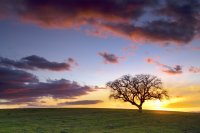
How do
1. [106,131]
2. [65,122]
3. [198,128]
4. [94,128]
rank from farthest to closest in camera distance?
1. [65,122]
2. [198,128]
3. [94,128]
4. [106,131]

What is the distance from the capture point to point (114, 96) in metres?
73.5

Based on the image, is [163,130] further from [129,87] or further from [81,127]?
[129,87]

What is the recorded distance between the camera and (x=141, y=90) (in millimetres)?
72375

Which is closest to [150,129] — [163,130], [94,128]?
[163,130]

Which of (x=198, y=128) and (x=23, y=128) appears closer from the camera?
(x=23, y=128)

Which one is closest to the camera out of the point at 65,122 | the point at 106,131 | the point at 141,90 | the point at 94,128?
the point at 106,131

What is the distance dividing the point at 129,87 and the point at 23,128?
112ft

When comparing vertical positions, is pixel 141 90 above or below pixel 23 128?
above

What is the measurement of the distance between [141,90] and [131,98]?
2812mm

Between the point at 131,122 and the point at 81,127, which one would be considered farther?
the point at 131,122

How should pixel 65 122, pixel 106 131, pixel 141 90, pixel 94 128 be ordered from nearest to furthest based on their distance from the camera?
pixel 106 131 → pixel 94 128 → pixel 65 122 → pixel 141 90

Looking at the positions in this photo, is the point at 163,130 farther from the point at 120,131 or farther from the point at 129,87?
the point at 129,87

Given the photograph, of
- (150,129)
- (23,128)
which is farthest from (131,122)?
(23,128)

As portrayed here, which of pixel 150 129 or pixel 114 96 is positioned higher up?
pixel 114 96
